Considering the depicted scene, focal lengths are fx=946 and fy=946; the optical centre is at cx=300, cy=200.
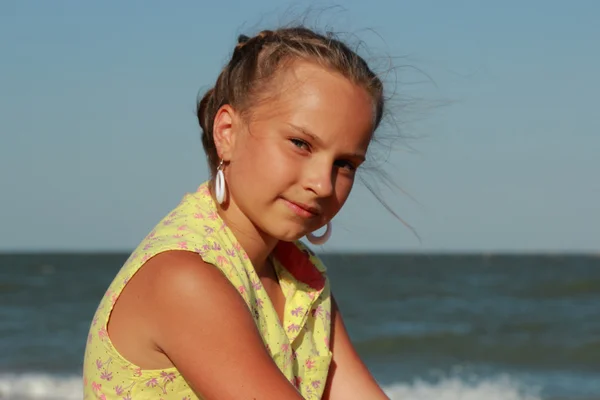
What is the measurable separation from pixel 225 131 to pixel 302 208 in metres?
0.25

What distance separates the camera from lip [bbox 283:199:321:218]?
198cm

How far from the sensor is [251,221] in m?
2.05

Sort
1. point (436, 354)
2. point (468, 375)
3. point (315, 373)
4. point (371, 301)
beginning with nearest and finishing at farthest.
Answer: point (315, 373), point (468, 375), point (436, 354), point (371, 301)

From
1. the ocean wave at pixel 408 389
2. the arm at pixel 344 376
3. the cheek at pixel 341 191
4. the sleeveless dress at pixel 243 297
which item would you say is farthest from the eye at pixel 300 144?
the ocean wave at pixel 408 389

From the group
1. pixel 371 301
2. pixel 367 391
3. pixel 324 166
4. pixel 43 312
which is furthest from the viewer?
pixel 371 301

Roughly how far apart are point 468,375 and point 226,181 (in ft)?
28.4

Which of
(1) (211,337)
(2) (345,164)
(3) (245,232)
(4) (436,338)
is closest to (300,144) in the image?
(2) (345,164)

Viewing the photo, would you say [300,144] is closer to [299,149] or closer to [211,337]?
[299,149]

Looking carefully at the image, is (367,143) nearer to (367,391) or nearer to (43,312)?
(367,391)

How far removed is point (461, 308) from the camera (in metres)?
17.9

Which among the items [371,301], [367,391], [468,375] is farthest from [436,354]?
[367,391]

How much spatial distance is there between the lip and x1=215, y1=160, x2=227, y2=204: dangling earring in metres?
0.15

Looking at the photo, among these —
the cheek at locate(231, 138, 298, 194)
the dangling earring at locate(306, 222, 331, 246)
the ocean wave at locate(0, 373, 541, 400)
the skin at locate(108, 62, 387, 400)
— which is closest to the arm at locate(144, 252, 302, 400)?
the skin at locate(108, 62, 387, 400)

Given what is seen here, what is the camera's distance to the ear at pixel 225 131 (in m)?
2.04
